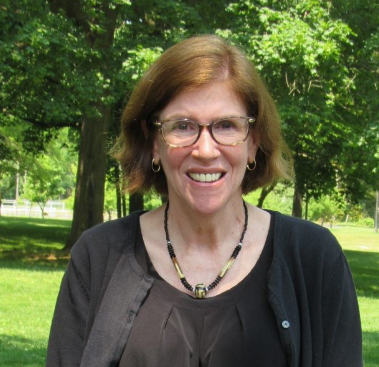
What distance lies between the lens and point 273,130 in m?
2.60

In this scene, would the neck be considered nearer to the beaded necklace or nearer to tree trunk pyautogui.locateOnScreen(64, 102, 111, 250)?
the beaded necklace

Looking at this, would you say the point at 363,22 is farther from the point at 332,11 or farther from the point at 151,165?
the point at 151,165

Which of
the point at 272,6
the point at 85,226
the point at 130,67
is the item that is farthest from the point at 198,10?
the point at 85,226

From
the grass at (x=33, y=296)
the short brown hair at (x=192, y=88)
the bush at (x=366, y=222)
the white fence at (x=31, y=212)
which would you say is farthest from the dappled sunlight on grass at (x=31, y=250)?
the bush at (x=366, y=222)

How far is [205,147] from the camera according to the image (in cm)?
235

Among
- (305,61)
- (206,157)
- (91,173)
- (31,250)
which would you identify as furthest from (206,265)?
A: (31,250)

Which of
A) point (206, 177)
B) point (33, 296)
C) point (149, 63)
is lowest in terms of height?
point (33, 296)

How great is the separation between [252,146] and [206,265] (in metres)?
0.43

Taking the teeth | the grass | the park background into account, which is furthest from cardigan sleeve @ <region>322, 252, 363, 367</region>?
the park background

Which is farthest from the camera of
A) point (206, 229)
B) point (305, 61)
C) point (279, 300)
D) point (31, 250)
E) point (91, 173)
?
point (31, 250)

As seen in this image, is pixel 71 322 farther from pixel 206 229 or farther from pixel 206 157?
pixel 206 157

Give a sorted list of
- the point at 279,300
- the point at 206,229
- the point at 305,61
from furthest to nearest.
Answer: the point at 305,61 → the point at 206,229 → the point at 279,300

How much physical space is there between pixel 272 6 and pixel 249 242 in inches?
634

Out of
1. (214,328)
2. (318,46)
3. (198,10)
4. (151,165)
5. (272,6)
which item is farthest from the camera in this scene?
(198,10)
